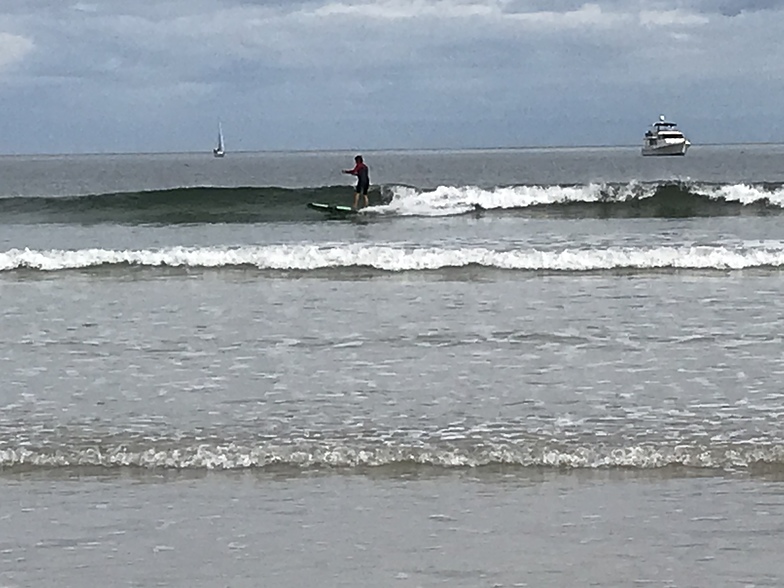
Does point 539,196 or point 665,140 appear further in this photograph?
point 665,140

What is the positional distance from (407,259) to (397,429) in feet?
30.3

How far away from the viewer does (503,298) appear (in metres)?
12.6

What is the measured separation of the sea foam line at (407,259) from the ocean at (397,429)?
36 cm

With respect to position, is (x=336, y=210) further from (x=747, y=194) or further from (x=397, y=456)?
(x=397, y=456)

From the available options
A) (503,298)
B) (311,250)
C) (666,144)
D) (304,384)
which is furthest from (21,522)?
(666,144)

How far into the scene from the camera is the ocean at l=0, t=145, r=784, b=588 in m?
5.15

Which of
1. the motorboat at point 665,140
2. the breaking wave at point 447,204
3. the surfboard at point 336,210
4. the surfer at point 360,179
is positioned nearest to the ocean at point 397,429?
the surfboard at point 336,210

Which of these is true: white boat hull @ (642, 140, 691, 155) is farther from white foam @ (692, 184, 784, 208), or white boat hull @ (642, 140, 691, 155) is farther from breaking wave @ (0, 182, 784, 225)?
white foam @ (692, 184, 784, 208)

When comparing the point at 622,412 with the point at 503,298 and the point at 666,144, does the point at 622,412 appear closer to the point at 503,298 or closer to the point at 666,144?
the point at 503,298

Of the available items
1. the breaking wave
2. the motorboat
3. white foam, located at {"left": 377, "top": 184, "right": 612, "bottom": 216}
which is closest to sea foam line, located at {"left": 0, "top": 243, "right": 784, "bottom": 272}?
the breaking wave

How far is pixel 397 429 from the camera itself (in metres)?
7.02

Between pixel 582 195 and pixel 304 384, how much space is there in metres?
22.4

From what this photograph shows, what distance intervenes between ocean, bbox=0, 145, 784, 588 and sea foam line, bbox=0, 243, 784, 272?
0.36 metres

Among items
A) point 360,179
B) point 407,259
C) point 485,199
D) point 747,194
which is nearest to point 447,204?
point 485,199
